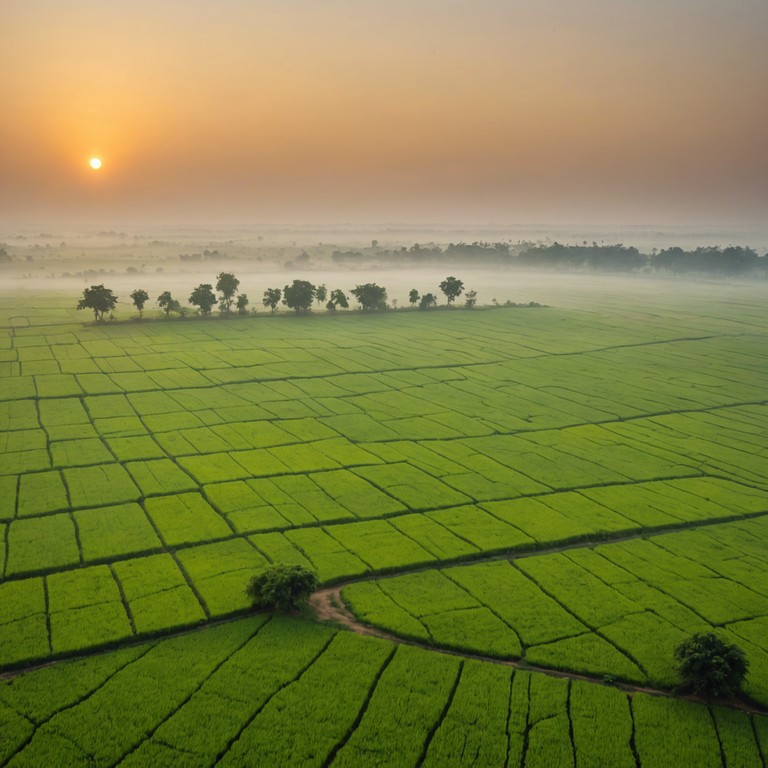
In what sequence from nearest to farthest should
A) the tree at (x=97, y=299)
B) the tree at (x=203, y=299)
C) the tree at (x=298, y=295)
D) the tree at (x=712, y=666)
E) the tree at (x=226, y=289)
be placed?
the tree at (x=712, y=666) < the tree at (x=97, y=299) < the tree at (x=203, y=299) < the tree at (x=298, y=295) < the tree at (x=226, y=289)

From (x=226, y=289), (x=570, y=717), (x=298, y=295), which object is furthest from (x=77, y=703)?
(x=226, y=289)

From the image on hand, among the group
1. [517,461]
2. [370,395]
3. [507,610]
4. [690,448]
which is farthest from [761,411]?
[507,610]

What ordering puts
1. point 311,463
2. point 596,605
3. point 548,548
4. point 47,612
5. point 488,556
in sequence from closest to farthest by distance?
1. point 47,612
2. point 596,605
3. point 488,556
4. point 548,548
5. point 311,463

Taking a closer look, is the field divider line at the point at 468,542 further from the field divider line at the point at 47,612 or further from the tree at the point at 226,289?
the tree at the point at 226,289

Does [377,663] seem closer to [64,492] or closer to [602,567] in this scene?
[602,567]

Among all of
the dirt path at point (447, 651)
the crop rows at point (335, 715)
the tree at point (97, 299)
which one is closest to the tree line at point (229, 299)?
the tree at point (97, 299)

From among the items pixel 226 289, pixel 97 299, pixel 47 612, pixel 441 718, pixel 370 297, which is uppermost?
pixel 226 289

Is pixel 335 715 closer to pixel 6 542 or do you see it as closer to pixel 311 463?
pixel 6 542
